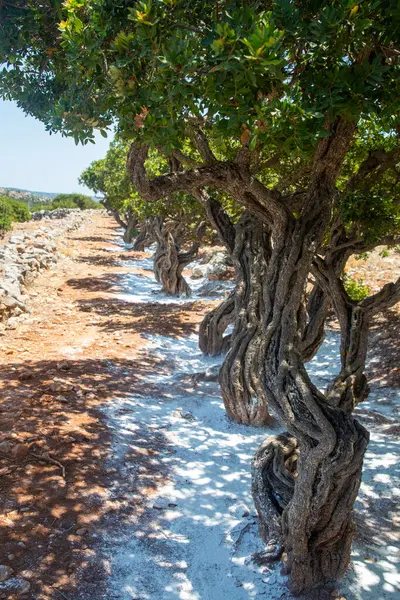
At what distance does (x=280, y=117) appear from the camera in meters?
2.84

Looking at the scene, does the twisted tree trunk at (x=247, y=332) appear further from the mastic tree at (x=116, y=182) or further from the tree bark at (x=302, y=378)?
the mastic tree at (x=116, y=182)

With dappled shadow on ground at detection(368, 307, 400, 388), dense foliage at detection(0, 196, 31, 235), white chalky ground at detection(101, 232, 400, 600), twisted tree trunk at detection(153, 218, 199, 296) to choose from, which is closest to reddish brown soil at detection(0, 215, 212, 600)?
white chalky ground at detection(101, 232, 400, 600)

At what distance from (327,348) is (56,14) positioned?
26.7ft

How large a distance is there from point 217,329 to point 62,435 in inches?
180

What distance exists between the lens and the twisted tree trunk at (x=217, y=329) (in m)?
9.17

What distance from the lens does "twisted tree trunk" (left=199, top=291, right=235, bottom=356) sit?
917cm

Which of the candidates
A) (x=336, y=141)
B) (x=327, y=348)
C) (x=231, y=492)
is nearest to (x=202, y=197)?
(x=336, y=141)

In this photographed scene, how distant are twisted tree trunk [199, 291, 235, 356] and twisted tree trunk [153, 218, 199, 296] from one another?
228 inches

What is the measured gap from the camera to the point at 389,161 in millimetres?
5496

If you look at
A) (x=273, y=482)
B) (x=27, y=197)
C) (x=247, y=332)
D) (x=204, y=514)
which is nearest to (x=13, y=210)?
(x=247, y=332)

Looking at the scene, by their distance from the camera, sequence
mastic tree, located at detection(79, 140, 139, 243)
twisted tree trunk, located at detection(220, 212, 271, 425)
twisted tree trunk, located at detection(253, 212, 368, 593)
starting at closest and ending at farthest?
twisted tree trunk, located at detection(253, 212, 368, 593)
twisted tree trunk, located at detection(220, 212, 271, 425)
mastic tree, located at detection(79, 140, 139, 243)

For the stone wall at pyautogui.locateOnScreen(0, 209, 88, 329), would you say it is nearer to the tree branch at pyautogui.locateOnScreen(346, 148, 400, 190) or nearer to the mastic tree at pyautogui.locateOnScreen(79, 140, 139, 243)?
the mastic tree at pyautogui.locateOnScreen(79, 140, 139, 243)

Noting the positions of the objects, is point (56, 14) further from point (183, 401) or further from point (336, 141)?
point (183, 401)

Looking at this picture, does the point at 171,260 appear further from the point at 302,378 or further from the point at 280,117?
the point at 280,117
